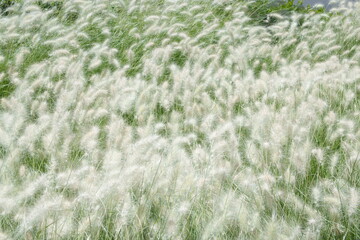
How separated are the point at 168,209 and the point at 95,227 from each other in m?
0.29

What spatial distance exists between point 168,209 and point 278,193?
47 cm

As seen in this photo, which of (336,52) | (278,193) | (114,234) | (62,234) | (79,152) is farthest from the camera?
(336,52)

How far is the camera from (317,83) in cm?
296

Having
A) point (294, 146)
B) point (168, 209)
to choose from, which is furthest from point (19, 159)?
point (294, 146)

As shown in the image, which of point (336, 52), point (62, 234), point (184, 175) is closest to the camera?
point (62, 234)

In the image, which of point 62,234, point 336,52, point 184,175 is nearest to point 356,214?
point 184,175

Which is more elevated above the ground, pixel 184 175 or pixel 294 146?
pixel 184 175

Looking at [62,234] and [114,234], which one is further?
[114,234]

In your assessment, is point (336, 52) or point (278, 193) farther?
point (336, 52)

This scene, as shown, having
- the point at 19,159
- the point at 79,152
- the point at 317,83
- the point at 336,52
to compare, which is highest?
the point at 19,159

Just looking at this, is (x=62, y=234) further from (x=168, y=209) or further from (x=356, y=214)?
(x=356, y=214)

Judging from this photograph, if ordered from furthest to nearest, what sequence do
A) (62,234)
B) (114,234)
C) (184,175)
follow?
(184,175) → (114,234) → (62,234)

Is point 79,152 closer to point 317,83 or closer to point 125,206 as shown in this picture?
point 125,206

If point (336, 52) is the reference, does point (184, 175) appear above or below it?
above
